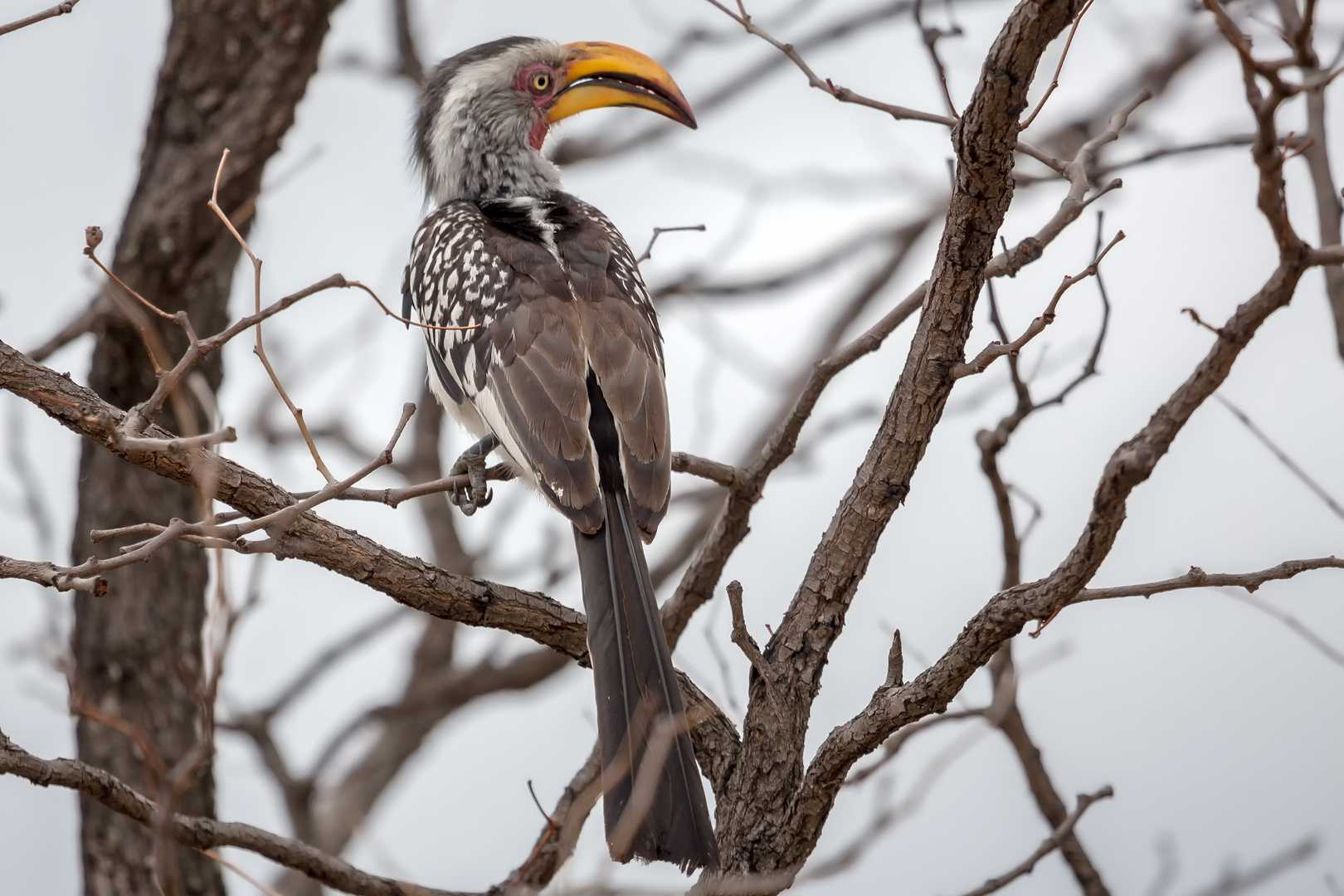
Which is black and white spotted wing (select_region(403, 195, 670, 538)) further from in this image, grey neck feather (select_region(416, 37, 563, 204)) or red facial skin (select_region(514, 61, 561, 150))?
red facial skin (select_region(514, 61, 561, 150))

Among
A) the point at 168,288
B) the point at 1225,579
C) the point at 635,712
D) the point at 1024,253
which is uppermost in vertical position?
the point at 168,288

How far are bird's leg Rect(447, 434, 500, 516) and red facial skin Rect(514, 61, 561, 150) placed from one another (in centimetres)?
149

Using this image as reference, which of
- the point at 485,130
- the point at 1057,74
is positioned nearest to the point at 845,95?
the point at 1057,74

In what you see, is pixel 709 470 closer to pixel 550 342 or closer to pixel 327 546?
pixel 550 342

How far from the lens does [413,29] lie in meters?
6.51

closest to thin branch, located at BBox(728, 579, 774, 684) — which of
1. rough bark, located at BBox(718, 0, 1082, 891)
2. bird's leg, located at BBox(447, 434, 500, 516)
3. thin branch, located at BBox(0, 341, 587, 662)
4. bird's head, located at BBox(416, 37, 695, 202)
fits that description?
rough bark, located at BBox(718, 0, 1082, 891)

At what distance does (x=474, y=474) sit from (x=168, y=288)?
1502 mm

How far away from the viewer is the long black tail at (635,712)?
235cm

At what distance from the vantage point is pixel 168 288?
13.2ft

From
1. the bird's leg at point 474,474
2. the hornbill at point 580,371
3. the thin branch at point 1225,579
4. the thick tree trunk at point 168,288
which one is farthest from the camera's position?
the thick tree trunk at point 168,288

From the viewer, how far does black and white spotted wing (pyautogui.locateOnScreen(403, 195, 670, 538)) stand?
2.88 m

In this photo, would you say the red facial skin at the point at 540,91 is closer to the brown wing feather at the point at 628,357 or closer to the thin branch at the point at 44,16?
the brown wing feather at the point at 628,357

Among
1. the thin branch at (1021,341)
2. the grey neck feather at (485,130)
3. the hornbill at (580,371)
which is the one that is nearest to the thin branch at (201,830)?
the hornbill at (580,371)

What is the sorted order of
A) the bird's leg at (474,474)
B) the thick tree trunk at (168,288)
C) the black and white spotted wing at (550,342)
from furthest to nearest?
the thick tree trunk at (168,288), the bird's leg at (474,474), the black and white spotted wing at (550,342)
